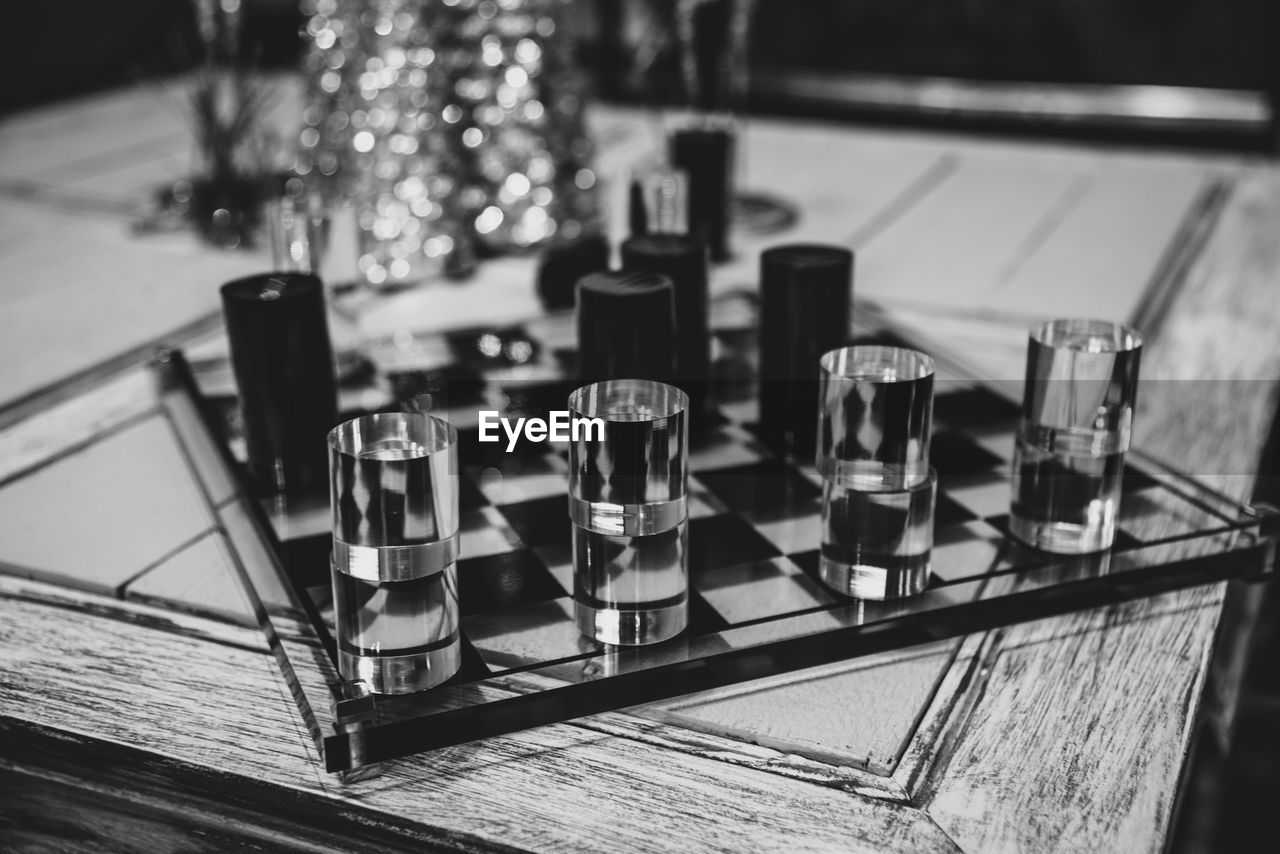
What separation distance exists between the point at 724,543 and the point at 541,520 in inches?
4.0

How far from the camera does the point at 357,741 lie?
0.50 meters

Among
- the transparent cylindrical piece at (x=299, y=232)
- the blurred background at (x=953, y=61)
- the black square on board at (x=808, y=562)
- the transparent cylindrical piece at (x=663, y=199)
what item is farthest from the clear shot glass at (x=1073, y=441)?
the blurred background at (x=953, y=61)

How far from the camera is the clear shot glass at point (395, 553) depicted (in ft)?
1.64

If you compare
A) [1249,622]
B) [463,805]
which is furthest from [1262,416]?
[463,805]

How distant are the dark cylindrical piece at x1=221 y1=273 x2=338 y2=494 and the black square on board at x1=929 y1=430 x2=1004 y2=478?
350 mm

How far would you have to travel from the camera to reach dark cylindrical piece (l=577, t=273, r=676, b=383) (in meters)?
0.71

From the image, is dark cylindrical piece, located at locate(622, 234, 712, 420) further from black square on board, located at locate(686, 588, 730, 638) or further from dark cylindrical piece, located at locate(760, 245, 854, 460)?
black square on board, located at locate(686, 588, 730, 638)

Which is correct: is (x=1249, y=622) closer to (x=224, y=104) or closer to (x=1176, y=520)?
(x=1176, y=520)

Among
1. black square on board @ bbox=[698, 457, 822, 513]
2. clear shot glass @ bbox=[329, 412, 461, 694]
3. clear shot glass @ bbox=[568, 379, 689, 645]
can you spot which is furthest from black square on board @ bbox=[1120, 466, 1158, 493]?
clear shot glass @ bbox=[329, 412, 461, 694]

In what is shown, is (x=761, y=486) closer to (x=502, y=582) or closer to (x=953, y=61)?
(x=502, y=582)

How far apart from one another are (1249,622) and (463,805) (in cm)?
46

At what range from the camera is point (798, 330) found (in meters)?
0.78

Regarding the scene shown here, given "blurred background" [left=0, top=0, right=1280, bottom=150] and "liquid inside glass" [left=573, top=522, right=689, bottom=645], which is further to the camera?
"blurred background" [left=0, top=0, right=1280, bottom=150]
